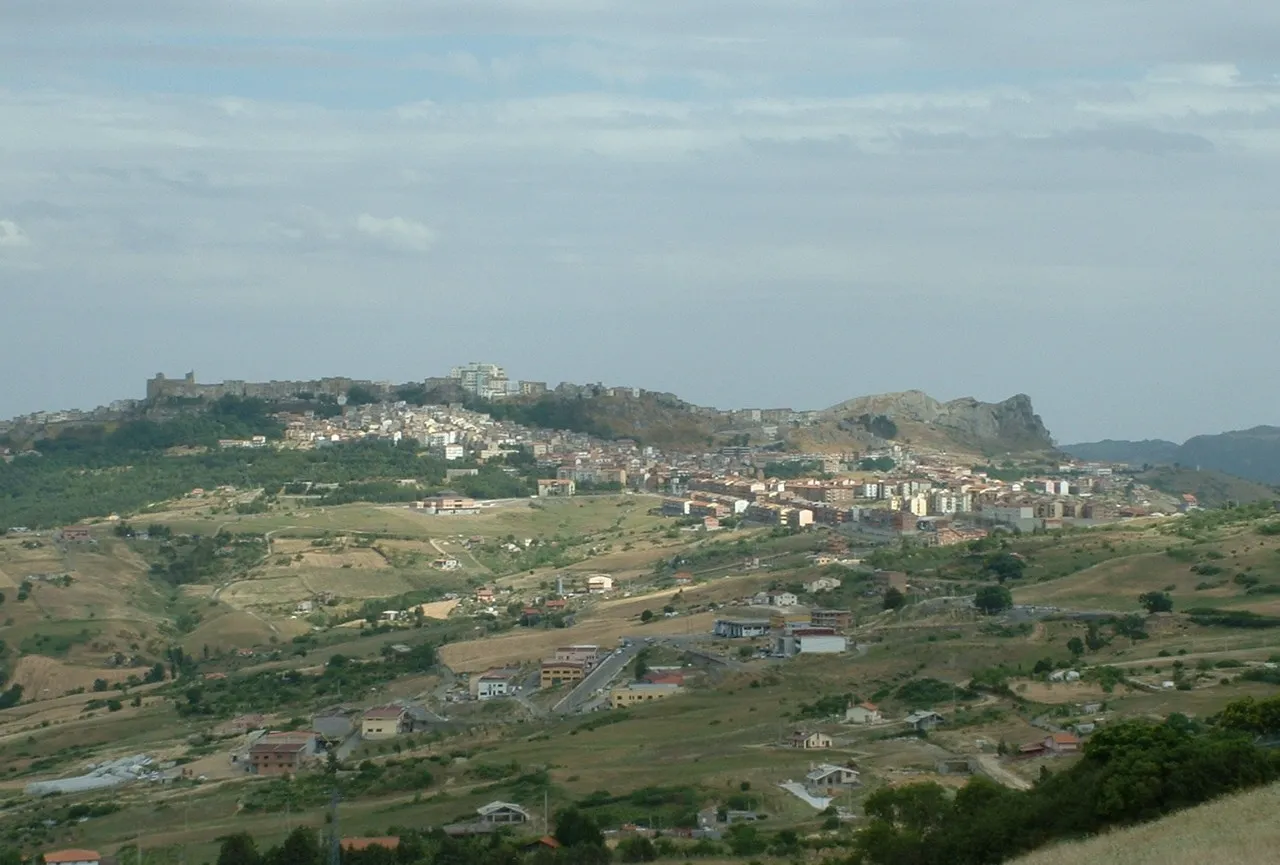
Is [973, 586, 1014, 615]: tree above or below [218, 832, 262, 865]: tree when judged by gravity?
above

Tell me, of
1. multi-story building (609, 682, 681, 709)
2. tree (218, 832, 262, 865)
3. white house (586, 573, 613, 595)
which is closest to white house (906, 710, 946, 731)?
multi-story building (609, 682, 681, 709)

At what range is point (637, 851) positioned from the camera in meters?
32.7

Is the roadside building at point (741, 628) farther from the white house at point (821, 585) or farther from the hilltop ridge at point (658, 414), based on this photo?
the hilltop ridge at point (658, 414)

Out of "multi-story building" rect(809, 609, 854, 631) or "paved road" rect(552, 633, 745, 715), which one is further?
"multi-story building" rect(809, 609, 854, 631)

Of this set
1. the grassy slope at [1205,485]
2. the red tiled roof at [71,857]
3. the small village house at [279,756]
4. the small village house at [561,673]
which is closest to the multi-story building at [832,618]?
the small village house at [561,673]

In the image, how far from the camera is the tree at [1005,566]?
70.1 metres

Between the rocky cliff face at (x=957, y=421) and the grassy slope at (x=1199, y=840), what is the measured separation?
143945 mm

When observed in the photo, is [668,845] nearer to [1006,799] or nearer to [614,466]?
[1006,799]

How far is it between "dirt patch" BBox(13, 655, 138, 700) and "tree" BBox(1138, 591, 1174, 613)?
3732 centimetres

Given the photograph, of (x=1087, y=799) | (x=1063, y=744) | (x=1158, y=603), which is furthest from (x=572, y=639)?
(x=1087, y=799)

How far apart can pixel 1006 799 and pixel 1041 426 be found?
153853 millimetres

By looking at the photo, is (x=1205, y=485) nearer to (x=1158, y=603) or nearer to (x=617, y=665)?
(x=1158, y=603)

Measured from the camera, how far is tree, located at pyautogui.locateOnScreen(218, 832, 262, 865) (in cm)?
3359

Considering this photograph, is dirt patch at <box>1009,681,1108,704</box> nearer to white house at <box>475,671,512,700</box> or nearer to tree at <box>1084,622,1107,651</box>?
tree at <box>1084,622,1107,651</box>
